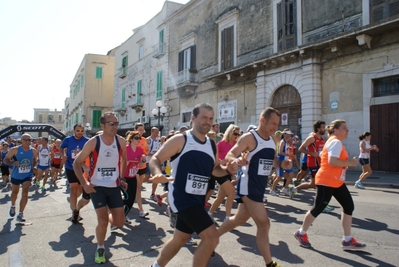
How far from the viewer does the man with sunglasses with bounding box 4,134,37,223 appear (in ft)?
20.9

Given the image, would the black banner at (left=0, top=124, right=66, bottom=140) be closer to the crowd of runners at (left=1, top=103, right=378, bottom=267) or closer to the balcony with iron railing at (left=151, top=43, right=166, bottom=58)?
the crowd of runners at (left=1, top=103, right=378, bottom=267)

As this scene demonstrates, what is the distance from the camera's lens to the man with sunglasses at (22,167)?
638 cm

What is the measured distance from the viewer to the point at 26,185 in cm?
641

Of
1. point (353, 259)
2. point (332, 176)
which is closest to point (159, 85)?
point (332, 176)

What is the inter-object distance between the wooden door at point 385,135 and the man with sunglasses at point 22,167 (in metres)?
12.4

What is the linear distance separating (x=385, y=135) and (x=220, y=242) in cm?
1109

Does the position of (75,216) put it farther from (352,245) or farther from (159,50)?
(159,50)

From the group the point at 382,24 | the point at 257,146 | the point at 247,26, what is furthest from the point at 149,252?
the point at 247,26

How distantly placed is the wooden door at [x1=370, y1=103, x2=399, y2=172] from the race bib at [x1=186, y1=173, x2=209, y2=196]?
12369mm

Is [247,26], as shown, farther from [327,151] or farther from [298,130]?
[327,151]

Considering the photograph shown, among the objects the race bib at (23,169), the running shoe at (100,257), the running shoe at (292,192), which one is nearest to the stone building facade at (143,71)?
the running shoe at (292,192)

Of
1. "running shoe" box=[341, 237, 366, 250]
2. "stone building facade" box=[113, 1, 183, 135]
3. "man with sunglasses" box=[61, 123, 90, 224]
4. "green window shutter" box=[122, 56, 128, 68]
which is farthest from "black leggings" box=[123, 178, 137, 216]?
"green window shutter" box=[122, 56, 128, 68]

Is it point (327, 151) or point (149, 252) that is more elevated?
point (327, 151)

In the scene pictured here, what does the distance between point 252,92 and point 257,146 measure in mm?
15892
